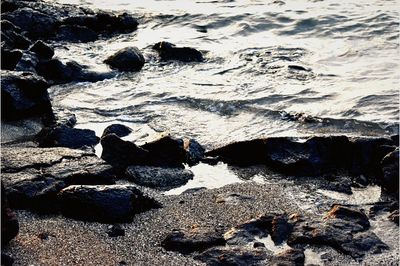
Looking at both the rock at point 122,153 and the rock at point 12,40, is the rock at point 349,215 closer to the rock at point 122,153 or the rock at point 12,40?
the rock at point 122,153

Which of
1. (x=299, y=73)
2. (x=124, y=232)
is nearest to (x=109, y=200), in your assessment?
(x=124, y=232)

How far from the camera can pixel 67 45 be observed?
11.6 metres

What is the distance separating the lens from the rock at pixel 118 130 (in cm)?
657

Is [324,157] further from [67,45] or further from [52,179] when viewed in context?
[67,45]

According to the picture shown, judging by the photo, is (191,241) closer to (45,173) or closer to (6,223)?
(6,223)

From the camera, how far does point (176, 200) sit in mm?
4992

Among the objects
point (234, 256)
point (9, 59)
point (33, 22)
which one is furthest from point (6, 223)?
point (33, 22)

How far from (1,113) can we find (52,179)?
232cm

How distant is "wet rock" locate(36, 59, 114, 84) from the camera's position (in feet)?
30.0

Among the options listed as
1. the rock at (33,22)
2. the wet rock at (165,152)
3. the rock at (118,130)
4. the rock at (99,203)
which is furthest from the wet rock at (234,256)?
the rock at (33,22)

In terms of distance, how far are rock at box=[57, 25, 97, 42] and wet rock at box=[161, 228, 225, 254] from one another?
8573 mm

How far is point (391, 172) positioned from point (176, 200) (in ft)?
6.21

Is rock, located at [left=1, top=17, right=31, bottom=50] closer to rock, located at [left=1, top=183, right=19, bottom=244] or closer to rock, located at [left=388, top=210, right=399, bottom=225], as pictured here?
rock, located at [left=1, top=183, right=19, bottom=244]

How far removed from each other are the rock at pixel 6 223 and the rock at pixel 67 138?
2.12m
